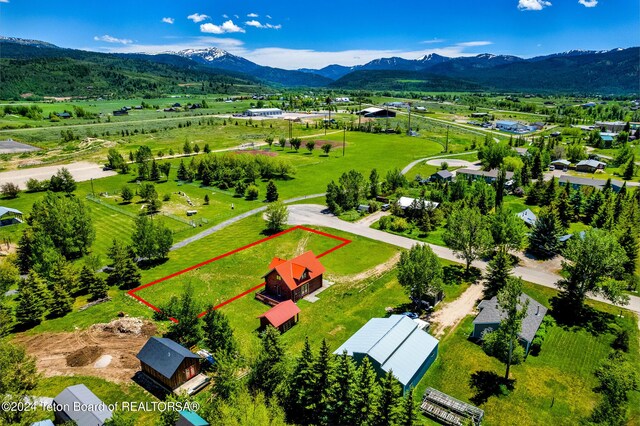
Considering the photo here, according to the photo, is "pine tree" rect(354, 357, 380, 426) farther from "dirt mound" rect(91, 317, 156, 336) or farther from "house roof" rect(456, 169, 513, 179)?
"house roof" rect(456, 169, 513, 179)

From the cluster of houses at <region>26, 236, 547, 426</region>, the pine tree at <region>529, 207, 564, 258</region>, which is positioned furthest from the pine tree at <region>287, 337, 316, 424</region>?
the pine tree at <region>529, 207, 564, 258</region>

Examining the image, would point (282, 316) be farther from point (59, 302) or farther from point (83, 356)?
point (59, 302)

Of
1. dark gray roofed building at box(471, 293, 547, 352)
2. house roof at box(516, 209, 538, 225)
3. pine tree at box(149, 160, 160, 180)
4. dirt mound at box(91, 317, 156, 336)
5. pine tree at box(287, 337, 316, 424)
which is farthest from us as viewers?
pine tree at box(149, 160, 160, 180)

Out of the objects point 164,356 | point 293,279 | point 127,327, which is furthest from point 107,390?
point 293,279

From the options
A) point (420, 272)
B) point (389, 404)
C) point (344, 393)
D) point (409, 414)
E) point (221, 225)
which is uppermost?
point (420, 272)

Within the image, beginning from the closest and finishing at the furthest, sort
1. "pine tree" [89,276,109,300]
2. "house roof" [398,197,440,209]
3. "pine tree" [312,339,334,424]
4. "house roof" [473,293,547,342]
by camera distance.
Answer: "pine tree" [312,339,334,424] → "house roof" [473,293,547,342] → "pine tree" [89,276,109,300] → "house roof" [398,197,440,209]

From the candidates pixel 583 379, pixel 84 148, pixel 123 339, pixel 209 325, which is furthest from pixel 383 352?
pixel 84 148

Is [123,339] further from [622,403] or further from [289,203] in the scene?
[289,203]
